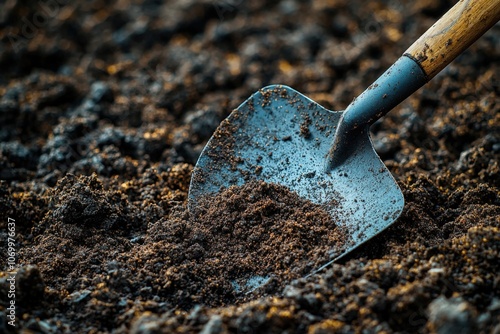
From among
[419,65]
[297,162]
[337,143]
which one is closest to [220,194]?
[297,162]

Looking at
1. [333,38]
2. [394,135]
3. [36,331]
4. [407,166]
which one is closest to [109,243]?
[36,331]

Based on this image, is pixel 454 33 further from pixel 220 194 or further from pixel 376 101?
pixel 220 194

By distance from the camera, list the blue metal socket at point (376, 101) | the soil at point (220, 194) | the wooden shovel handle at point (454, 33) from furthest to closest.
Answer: the blue metal socket at point (376, 101) < the wooden shovel handle at point (454, 33) < the soil at point (220, 194)

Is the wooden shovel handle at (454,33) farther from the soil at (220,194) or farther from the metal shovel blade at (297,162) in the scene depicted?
the soil at (220,194)

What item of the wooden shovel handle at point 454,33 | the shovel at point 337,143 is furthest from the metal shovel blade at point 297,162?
the wooden shovel handle at point 454,33

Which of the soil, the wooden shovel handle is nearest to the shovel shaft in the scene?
the wooden shovel handle

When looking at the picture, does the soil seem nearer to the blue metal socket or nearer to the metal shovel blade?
the metal shovel blade

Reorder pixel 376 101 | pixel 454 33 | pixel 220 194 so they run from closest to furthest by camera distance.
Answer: pixel 454 33, pixel 376 101, pixel 220 194
